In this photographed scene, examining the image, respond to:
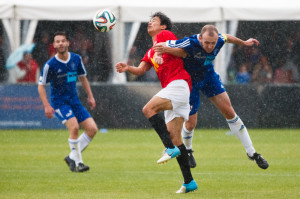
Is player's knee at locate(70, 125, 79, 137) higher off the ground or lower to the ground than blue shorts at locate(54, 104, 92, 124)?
lower

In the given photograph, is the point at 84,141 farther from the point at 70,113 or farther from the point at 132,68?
the point at 132,68

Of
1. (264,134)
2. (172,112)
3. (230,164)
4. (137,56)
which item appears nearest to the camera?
(172,112)

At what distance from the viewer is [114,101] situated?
19.1 meters

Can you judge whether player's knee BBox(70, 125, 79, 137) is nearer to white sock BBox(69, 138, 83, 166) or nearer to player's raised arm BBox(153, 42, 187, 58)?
white sock BBox(69, 138, 83, 166)

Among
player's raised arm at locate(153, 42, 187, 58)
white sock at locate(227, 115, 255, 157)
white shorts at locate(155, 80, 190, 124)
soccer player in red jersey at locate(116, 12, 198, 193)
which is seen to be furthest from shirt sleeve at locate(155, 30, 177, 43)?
white sock at locate(227, 115, 255, 157)

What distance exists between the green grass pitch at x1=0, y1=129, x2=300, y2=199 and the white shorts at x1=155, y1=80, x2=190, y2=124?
2.92 feet

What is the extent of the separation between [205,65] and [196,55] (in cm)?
46

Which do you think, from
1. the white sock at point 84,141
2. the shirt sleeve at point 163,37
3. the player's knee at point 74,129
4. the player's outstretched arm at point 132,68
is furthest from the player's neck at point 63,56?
the shirt sleeve at point 163,37

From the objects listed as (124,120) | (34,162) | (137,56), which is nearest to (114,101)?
(124,120)

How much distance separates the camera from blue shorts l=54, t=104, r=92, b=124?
11.2 meters

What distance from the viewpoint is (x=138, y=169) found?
11289 millimetres

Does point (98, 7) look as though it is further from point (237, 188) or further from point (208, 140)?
point (237, 188)

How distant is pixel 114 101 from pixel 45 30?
13.4 ft

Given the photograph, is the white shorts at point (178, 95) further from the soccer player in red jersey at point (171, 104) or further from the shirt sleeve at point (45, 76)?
the shirt sleeve at point (45, 76)
